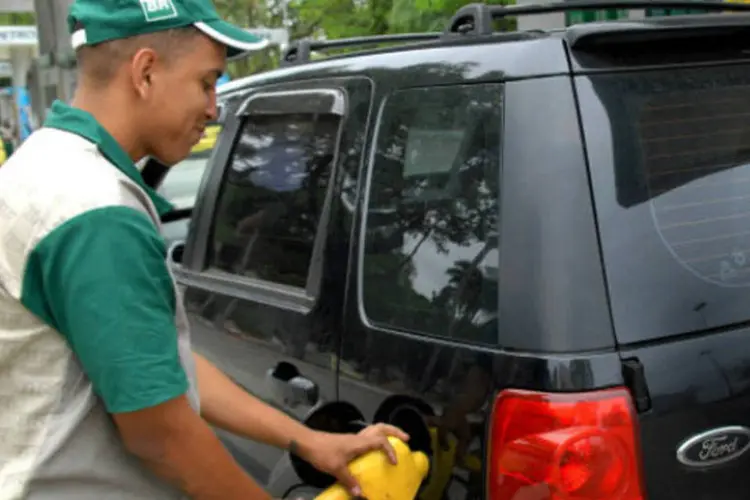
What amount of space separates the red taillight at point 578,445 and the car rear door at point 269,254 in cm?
70

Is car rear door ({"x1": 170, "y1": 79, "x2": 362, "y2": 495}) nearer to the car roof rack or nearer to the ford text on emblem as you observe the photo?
the car roof rack

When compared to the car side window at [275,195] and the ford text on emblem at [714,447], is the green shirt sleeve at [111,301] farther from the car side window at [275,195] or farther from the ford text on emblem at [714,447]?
the car side window at [275,195]

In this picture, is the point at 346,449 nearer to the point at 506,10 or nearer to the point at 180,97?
the point at 180,97

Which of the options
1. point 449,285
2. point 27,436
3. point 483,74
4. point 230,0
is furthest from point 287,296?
point 230,0

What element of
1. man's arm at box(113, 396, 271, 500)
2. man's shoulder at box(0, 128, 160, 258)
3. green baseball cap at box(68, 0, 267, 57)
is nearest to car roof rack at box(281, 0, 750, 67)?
green baseball cap at box(68, 0, 267, 57)

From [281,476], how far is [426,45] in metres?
1.25

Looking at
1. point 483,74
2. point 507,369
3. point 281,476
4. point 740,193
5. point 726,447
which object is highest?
point 483,74

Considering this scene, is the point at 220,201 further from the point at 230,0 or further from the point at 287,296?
the point at 230,0

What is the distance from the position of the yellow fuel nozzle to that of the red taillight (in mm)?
256

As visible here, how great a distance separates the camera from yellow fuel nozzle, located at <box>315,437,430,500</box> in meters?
1.93

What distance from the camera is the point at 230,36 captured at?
172cm

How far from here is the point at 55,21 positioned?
8.49m

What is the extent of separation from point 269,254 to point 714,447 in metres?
1.55

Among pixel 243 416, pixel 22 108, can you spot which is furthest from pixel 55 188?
pixel 22 108
